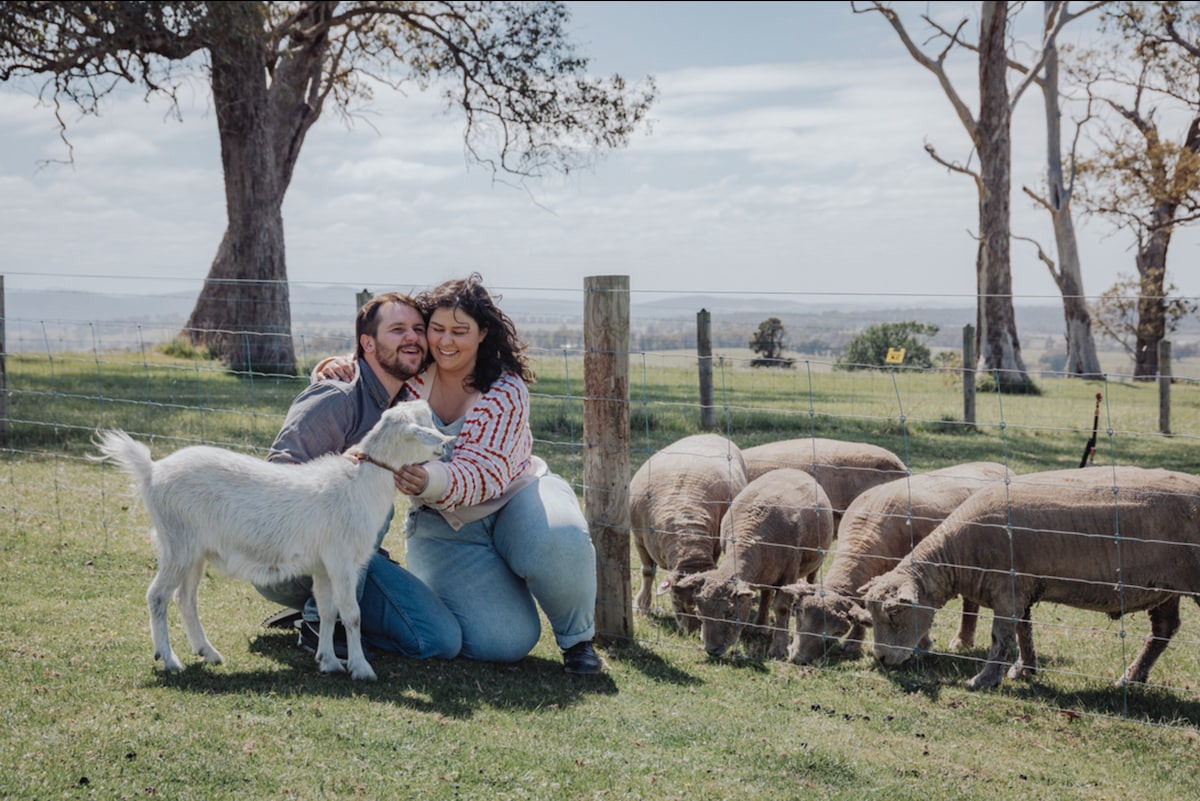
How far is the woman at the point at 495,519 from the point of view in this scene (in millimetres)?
6246

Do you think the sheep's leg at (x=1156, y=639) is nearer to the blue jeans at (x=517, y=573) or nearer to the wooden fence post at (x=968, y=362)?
the blue jeans at (x=517, y=573)

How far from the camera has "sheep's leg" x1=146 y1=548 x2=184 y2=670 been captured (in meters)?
5.64

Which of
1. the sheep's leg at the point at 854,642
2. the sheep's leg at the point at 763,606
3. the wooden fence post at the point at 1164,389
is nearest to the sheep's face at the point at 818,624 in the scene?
the sheep's leg at the point at 854,642

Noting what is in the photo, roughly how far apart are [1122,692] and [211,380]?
18851 millimetres

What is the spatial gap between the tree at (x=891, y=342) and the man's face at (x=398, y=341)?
72.9 feet

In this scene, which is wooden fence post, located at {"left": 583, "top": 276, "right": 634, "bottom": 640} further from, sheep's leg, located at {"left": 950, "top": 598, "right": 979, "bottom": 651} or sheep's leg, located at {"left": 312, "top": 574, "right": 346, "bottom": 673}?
sheep's leg, located at {"left": 950, "top": 598, "right": 979, "bottom": 651}

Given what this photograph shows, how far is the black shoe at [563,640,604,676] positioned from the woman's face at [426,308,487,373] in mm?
1856

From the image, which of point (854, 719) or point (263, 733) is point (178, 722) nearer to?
point (263, 733)

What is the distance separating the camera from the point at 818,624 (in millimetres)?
7125

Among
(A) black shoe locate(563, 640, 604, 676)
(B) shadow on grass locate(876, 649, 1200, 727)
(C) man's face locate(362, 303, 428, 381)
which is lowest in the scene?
(B) shadow on grass locate(876, 649, 1200, 727)

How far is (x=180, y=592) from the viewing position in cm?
580

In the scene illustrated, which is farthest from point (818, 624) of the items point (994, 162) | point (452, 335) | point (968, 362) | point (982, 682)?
point (994, 162)

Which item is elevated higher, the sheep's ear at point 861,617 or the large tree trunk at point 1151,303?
the large tree trunk at point 1151,303

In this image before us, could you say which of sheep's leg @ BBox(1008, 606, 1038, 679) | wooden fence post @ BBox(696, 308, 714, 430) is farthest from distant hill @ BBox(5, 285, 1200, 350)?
sheep's leg @ BBox(1008, 606, 1038, 679)
